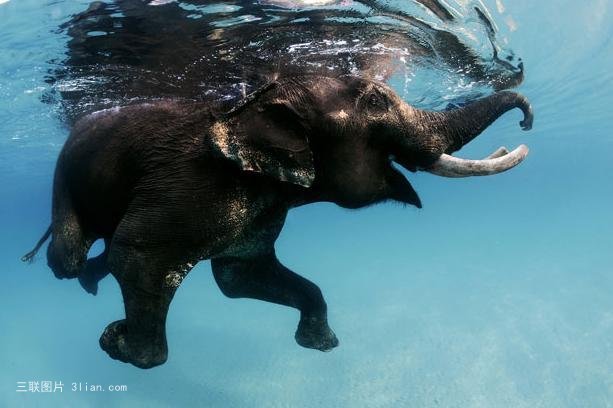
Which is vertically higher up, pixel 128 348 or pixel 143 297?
pixel 143 297

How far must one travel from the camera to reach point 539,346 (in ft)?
48.1

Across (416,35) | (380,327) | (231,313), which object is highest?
(416,35)

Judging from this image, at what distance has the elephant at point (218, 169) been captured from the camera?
3.42m

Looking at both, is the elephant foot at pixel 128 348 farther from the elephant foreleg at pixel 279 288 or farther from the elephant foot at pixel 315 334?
the elephant foot at pixel 315 334

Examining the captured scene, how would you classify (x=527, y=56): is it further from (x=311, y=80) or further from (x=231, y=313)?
(x=231, y=313)

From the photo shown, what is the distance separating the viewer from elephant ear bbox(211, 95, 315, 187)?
3363 mm

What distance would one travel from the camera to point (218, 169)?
3512 mm

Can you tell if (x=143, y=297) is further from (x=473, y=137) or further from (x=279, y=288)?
(x=473, y=137)

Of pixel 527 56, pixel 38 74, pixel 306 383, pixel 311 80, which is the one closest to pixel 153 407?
pixel 306 383

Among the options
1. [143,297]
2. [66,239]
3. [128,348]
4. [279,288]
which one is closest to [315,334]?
[279,288]

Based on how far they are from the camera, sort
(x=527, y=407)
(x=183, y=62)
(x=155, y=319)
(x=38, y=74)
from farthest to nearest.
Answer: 1. (x=527, y=407)
2. (x=38, y=74)
3. (x=183, y=62)
4. (x=155, y=319)

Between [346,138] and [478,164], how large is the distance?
1017mm

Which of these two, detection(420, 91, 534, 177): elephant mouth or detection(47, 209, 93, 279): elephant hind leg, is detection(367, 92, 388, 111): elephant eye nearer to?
detection(420, 91, 534, 177): elephant mouth

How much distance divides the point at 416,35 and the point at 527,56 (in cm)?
664
